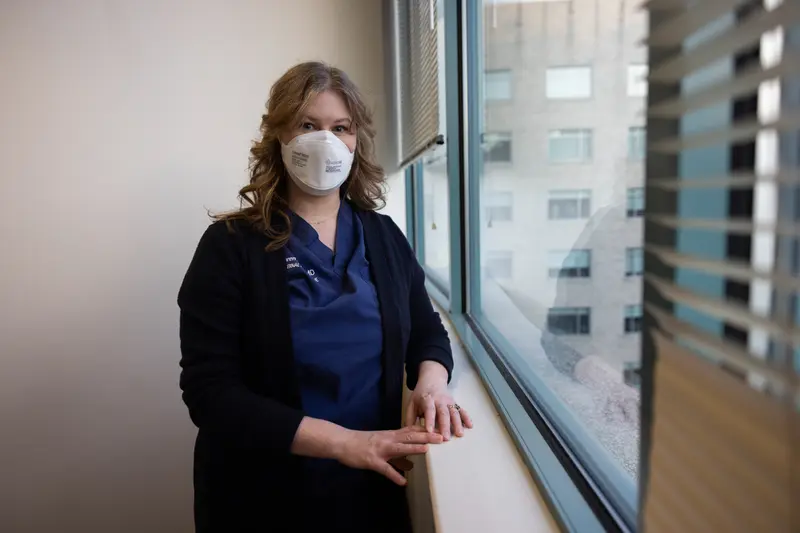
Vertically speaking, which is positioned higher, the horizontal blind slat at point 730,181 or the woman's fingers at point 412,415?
the horizontal blind slat at point 730,181

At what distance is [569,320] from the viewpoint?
123 centimetres

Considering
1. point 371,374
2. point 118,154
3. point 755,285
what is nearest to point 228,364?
point 371,374

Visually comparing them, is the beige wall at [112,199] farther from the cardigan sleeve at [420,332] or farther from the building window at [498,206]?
the cardigan sleeve at [420,332]

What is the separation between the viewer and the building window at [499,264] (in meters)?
1.62

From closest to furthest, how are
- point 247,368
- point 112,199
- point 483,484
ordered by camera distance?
point 483,484 < point 247,368 < point 112,199

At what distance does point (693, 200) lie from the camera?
0.42 m

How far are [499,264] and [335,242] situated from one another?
25.0 inches

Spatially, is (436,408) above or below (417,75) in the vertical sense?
below

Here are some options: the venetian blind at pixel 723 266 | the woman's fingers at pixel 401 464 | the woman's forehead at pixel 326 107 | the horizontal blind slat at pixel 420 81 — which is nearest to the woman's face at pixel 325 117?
the woman's forehead at pixel 326 107

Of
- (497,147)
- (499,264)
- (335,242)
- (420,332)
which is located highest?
(497,147)

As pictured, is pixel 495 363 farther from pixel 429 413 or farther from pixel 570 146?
pixel 570 146

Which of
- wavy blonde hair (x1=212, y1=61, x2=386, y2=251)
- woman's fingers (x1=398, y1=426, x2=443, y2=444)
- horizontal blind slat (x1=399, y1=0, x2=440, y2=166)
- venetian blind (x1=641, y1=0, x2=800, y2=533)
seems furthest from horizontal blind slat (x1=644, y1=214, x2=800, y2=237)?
horizontal blind slat (x1=399, y1=0, x2=440, y2=166)

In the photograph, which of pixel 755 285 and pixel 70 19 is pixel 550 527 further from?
pixel 70 19

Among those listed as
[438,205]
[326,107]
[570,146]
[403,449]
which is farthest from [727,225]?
[438,205]
